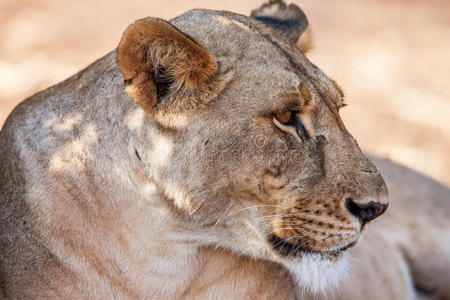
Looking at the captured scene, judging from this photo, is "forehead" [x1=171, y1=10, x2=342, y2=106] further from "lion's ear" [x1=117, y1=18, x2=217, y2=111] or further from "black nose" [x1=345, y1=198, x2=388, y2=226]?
"black nose" [x1=345, y1=198, x2=388, y2=226]

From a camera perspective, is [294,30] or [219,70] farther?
[294,30]

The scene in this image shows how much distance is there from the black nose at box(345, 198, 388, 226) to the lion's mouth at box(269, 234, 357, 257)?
12 cm

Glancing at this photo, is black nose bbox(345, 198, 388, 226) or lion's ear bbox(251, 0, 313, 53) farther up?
lion's ear bbox(251, 0, 313, 53)

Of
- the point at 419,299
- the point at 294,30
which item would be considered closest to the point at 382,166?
the point at 419,299

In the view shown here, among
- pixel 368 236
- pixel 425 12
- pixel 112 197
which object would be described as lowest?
pixel 425 12

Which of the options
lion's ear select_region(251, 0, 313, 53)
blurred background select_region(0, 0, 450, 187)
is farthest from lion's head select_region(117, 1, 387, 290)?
blurred background select_region(0, 0, 450, 187)

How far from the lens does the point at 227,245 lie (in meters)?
2.68

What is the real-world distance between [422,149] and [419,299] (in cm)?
177

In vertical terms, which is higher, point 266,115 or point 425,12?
point 266,115

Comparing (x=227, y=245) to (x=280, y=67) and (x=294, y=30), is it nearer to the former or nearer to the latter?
(x=280, y=67)

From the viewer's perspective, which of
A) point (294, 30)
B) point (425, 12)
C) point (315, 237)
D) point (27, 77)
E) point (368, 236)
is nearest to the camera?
point (315, 237)

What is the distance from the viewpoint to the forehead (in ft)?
8.34

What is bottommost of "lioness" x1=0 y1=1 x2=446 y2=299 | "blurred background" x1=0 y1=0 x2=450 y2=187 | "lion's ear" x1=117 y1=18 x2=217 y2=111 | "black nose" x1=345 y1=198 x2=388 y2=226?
"blurred background" x1=0 y1=0 x2=450 y2=187

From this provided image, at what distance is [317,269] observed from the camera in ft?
8.47
